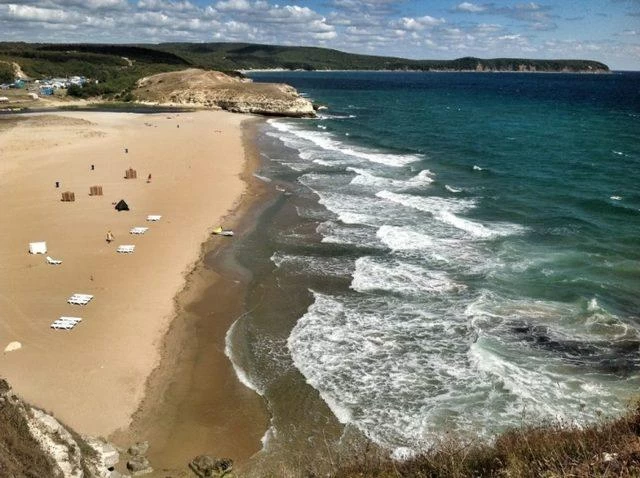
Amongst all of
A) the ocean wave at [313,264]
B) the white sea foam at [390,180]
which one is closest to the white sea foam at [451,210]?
the white sea foam at [390,180]

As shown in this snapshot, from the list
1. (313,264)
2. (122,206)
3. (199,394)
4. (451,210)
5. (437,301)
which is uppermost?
(451,210)

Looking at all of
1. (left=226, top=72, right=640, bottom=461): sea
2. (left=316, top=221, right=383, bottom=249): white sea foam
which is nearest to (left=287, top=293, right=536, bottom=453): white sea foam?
(left=226, top=72, right=640, bottom=461): sea

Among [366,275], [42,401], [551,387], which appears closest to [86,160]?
[366,275]

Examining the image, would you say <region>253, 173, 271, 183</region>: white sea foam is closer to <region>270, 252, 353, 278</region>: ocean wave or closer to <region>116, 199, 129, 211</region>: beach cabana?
<region>116, 199, 129, 211</region>: beach cabana

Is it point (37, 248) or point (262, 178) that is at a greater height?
point (262, 178)

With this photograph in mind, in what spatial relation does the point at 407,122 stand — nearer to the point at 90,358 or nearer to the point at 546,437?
the point at 90,358

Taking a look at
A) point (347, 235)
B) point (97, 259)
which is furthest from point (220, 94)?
point (97, 259)

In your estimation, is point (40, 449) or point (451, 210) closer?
point (40, 449)

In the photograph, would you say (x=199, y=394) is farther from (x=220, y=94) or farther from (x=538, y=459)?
(x=220, y=94)
